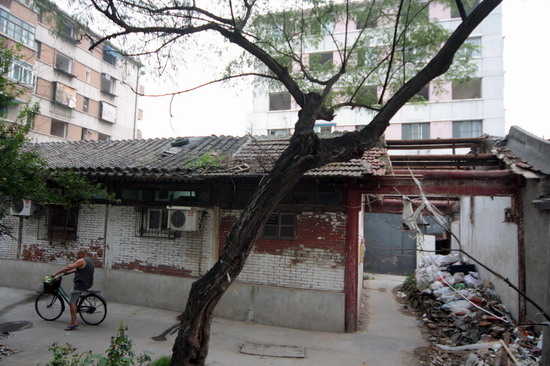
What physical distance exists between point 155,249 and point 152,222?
2.34 feet

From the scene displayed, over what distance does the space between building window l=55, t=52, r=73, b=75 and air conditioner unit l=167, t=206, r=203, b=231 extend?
69.2ft

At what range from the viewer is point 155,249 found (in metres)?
8.91

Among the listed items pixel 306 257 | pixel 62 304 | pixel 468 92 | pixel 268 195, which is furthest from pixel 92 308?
pixel 468 92

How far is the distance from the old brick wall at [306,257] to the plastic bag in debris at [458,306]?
2780 millimetres

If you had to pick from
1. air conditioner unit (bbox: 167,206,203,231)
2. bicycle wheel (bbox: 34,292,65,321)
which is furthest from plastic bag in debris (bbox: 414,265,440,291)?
bicycle wheel (bbox: 34,292,65,321)

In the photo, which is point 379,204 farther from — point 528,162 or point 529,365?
point 529,365

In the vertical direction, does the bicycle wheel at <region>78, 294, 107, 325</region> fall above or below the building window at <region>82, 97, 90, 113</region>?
below

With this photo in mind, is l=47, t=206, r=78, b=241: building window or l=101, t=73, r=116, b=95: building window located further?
l=101, t=73, r=116, b=95: building window

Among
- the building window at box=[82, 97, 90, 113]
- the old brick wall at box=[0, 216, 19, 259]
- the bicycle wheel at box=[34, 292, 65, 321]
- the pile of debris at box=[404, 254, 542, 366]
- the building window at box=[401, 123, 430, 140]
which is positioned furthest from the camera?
the building window at box=[82, 97, 90, 113]

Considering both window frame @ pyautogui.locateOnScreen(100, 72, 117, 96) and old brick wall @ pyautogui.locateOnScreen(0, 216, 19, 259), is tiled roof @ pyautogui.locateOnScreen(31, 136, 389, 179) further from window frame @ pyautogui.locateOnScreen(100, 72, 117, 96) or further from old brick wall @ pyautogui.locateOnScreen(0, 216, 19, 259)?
window frame @ pyautogui.locateOnScreen(100, 72, 117, 96)

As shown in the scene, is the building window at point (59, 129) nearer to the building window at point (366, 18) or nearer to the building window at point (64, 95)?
the building window at point (64, 95)

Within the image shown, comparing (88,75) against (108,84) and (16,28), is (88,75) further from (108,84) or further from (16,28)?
(16,28)

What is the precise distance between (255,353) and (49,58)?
25.0 meters

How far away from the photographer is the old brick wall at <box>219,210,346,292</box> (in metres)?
7.59
